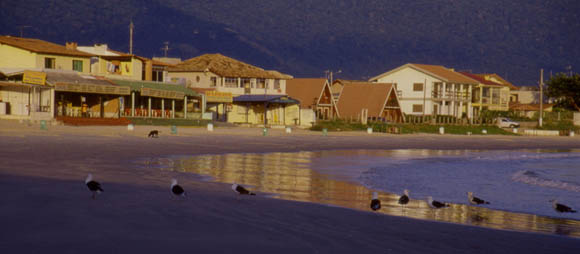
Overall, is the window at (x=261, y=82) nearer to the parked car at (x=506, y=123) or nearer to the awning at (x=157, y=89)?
the awning at (x=157, y=89)

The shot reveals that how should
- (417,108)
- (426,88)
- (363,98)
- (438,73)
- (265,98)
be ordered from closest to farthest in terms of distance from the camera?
(265,98) → (363,98) → (417,108) → (426,88) → (438,73)

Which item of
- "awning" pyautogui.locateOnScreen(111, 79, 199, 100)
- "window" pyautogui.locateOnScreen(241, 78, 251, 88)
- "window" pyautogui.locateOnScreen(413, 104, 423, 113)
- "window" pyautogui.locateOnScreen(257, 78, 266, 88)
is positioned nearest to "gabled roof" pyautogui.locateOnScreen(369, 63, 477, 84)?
"window" pyautogui.locateOnScreen(413, 104, 423, 113)

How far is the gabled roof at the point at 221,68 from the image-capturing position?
65938mm

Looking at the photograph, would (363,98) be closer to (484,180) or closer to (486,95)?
(486,95)

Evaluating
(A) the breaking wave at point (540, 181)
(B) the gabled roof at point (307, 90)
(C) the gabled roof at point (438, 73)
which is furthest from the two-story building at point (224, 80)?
(A) the breaking wave at point (540, 181)

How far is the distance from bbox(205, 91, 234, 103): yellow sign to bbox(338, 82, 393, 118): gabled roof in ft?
62.5

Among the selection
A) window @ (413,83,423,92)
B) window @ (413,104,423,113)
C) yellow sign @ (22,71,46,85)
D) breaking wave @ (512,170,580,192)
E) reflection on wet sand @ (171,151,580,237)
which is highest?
window @ (413,83,423,92)

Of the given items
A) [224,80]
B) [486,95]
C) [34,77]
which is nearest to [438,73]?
[486,95]

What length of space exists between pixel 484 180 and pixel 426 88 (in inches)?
2394

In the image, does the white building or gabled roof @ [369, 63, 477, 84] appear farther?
gabled roof @ [369, 63, 477, 84]

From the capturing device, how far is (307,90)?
245 feet

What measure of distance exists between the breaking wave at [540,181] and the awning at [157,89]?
3348 centimetres

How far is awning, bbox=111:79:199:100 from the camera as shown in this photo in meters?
53.1

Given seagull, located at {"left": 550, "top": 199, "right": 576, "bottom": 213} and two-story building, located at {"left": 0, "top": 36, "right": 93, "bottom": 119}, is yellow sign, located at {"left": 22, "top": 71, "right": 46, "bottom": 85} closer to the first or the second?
two-story building, located at {"left": 0, "top": 36, "right": 93, "bottom": 119}
